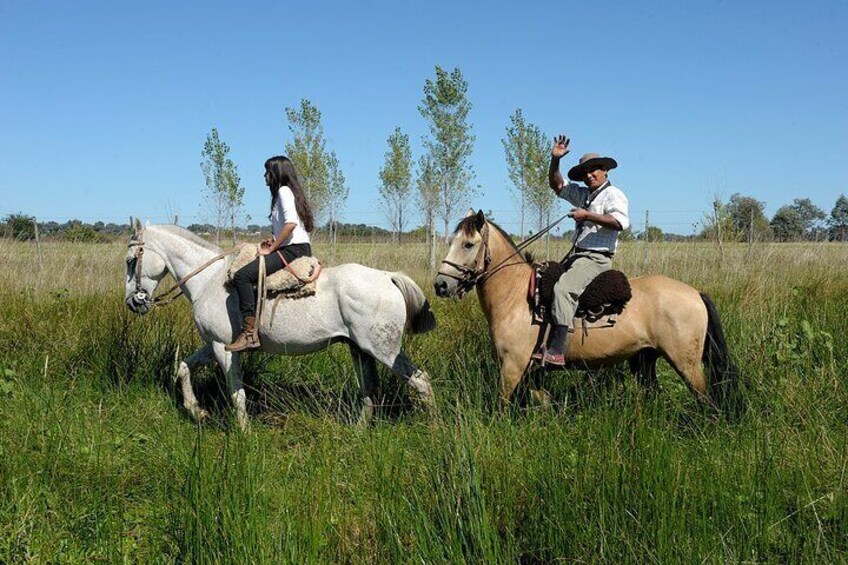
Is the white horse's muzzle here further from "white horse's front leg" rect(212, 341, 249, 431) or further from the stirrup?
the stirrup

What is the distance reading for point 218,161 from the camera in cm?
2884

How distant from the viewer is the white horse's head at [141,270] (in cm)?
634

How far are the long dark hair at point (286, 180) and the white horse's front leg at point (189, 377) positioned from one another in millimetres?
1582

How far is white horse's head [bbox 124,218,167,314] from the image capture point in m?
6.34

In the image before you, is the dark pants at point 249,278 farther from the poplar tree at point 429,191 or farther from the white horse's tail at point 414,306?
the poplar tree at point 429,191

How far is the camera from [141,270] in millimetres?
6340

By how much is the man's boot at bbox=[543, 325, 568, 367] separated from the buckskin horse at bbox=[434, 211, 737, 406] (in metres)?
0.15

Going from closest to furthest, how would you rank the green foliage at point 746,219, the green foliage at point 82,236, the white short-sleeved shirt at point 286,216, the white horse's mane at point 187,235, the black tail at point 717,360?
the black tail at point 717,360
the white short-sleeved shirt at point 286,216
the white horse's mane at point 187,235
the green foliage at point 746,219
the green foliage at point 82,236

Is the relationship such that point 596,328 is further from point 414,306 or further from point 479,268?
point 414,306

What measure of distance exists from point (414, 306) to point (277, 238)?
1.37 metres

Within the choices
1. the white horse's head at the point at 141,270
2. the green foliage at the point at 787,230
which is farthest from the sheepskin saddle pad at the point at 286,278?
the green foliage at the point at 787,230

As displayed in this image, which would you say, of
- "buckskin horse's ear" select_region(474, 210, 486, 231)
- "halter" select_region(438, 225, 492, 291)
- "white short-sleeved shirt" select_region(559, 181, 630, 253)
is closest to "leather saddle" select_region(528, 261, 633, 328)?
"white short-sleeved shirt" select_region(559, 181, 630, 253)

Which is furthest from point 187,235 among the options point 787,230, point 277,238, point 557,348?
point 787,230

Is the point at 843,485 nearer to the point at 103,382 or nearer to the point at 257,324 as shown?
the point at 257,324
